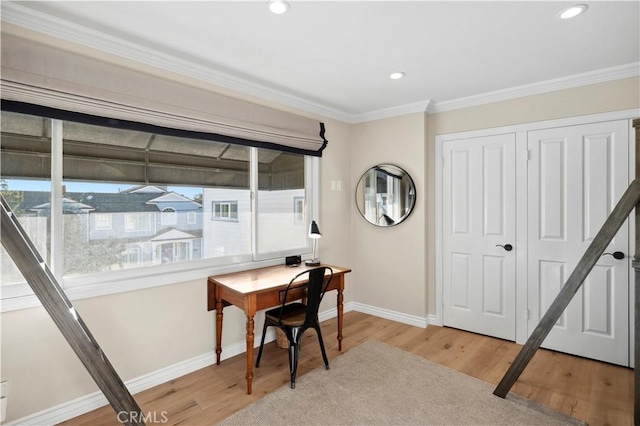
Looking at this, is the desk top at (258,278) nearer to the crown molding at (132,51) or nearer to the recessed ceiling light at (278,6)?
the crown molding at (132,51)

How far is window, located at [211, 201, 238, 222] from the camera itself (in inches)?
111

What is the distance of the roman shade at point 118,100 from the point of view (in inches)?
71.4

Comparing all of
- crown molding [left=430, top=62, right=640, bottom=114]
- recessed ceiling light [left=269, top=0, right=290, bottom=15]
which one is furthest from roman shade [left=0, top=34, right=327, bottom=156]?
crown molding [left=430, top=62, right=640, bottom=114]

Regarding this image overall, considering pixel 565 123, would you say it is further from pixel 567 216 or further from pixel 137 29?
pixel 137 29

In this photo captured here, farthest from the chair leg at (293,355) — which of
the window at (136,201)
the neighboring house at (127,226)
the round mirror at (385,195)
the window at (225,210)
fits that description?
the round mirror at (385,195)

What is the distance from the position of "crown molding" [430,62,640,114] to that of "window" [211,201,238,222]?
240cm

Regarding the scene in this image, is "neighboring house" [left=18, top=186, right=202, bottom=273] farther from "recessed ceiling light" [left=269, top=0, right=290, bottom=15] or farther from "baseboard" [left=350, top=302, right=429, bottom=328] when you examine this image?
"baseboard" [left=350, top=302, right=429, bottom=328]

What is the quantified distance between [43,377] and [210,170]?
175 centimetres

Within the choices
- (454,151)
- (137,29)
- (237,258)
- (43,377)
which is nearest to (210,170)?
(237,258)

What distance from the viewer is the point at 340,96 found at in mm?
3312

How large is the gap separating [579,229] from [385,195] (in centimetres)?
181

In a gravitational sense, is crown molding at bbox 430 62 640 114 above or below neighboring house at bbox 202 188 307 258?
above

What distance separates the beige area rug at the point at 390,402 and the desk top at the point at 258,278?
0.75 m

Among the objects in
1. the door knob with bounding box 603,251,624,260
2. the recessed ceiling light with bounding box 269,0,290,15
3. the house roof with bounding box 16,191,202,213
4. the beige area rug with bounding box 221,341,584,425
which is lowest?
the beige area rug with bounding box 221,341,584,425
